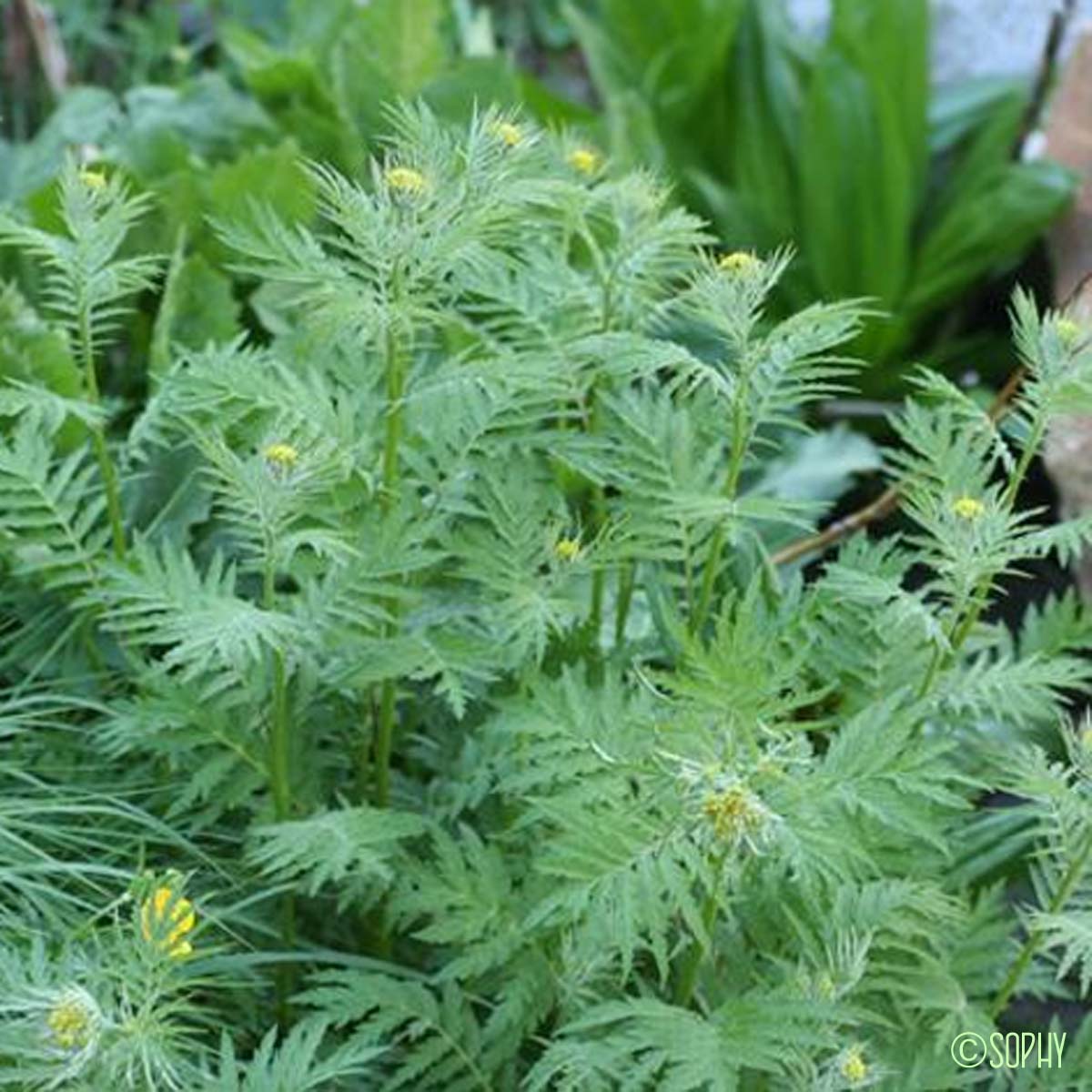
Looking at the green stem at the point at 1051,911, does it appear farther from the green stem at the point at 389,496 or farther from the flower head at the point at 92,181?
the flower head at the point at 92,181

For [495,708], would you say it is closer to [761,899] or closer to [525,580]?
[525,580]

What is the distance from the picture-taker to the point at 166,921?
1.43 meters

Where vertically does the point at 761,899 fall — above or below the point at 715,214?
above

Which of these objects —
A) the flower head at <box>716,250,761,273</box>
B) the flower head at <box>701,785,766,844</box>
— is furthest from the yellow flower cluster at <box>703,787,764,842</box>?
the flower head at <box>716,250,761,273</box>

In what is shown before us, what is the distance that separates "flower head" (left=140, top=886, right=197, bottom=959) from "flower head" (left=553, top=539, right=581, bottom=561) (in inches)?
15.6

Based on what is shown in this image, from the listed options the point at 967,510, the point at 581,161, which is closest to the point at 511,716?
the point at 967,510

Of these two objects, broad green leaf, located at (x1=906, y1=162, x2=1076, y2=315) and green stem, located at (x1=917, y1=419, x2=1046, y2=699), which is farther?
broad green leaf, located at (x1=906, y1=162, x2=1076, y2=315)

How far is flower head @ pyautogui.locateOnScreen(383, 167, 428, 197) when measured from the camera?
1529 mm

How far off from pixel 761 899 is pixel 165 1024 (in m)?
0.44

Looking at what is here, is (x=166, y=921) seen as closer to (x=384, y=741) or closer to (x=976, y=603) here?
(x=384, y=741)

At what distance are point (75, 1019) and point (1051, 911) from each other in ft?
2.35

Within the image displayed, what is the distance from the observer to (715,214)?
3.38 m

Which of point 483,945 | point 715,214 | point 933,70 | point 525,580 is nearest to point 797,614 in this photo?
point 525,580

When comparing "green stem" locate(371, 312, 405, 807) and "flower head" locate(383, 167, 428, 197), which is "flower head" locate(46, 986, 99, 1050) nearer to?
"green stem" locate(371, 312, 405, 807)
